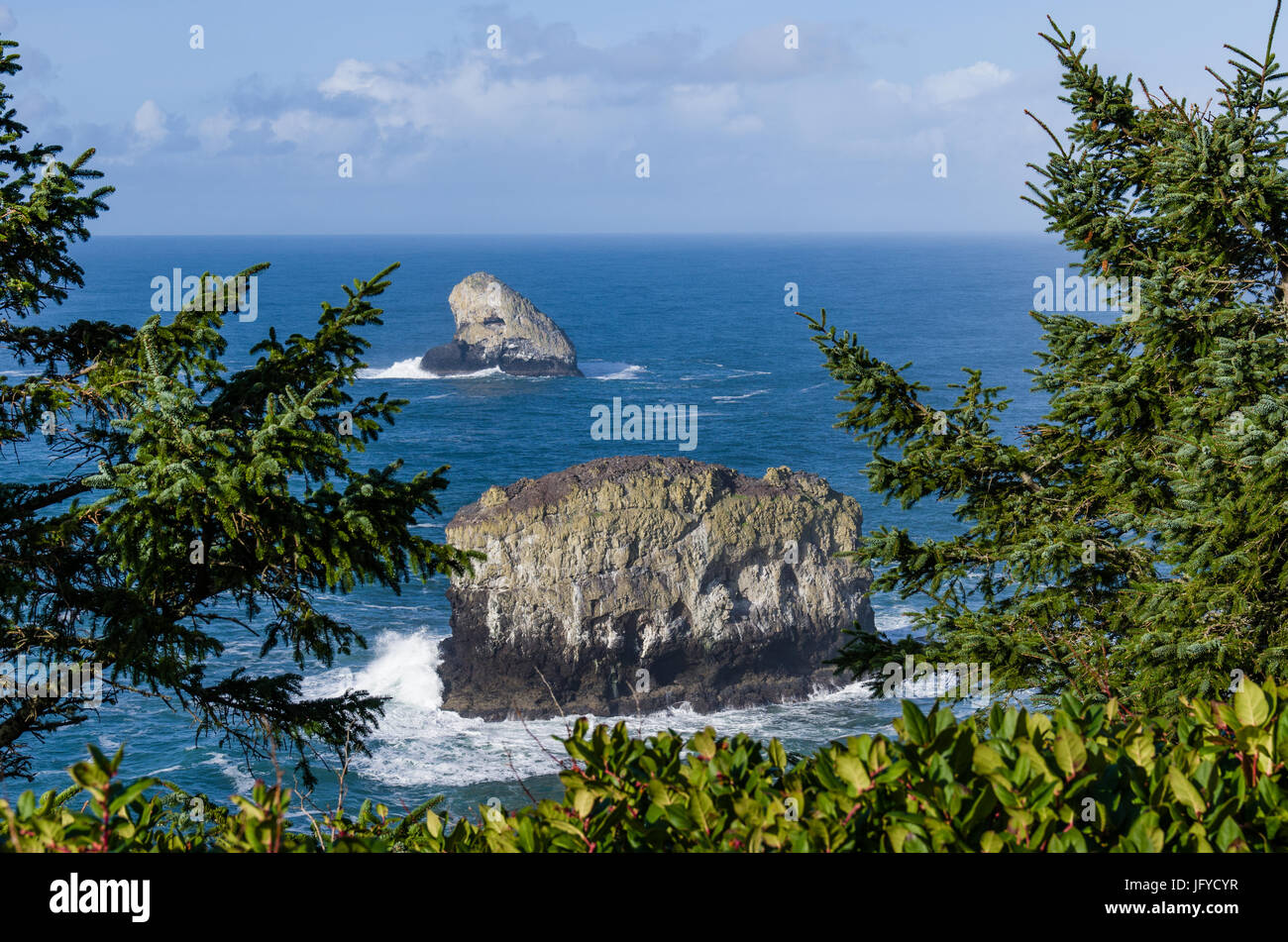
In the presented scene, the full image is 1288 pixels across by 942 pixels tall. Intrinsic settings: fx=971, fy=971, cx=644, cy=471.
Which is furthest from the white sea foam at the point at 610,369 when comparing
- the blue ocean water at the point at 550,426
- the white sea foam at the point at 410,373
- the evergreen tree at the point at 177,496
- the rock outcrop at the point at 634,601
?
the evergreen tree at the point at 177,496

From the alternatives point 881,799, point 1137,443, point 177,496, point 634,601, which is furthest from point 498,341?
point 881,799

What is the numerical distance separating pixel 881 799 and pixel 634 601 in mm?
37369

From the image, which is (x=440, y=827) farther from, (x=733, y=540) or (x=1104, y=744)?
(x=733, y=540)

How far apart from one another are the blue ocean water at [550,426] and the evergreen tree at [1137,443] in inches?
213

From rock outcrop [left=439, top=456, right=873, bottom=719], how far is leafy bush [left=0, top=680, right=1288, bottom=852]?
36.5m

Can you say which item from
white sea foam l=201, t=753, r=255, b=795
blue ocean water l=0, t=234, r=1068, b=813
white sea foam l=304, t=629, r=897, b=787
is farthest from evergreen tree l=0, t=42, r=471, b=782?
white sea foam l=304, t=629, r=897, b=787

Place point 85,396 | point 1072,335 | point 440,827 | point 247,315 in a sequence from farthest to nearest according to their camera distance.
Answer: point 247,315
point 1072,335
point 85,396
point 440,827

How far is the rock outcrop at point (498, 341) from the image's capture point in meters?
103

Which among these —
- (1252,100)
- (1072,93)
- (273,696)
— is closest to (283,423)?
(273,696)

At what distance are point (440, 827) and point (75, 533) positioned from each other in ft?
18.5

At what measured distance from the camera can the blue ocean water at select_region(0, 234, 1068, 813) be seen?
34250mm

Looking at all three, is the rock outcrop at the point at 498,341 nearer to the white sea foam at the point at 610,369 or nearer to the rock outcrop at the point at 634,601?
A: the white sea foam at the point at 610,369

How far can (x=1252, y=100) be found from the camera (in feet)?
31.2
